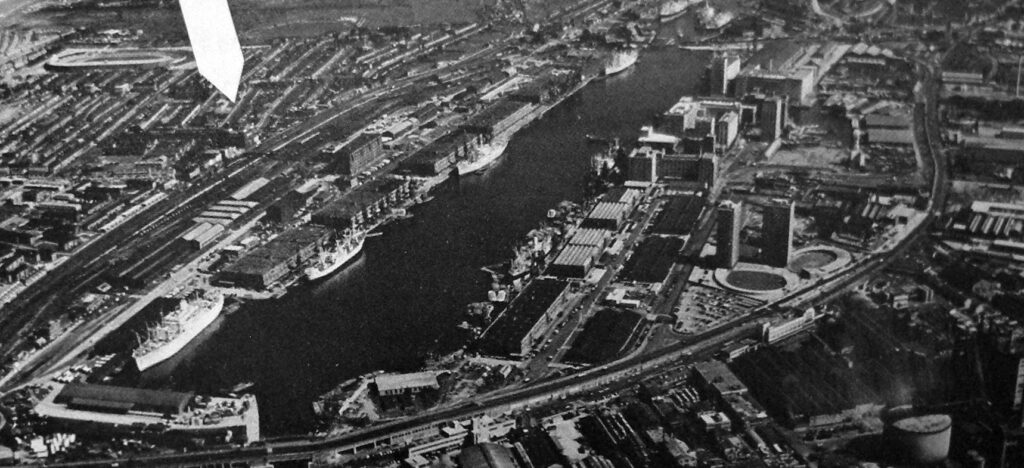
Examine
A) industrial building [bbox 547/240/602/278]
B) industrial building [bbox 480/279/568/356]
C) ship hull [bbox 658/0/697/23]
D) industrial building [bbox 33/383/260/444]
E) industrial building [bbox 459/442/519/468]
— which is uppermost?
ship hull [bbox 658/0/697/23]

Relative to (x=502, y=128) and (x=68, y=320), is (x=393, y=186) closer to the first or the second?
(x=502, y=128)

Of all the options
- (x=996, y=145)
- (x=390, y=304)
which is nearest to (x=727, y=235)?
(x=996, y=145)

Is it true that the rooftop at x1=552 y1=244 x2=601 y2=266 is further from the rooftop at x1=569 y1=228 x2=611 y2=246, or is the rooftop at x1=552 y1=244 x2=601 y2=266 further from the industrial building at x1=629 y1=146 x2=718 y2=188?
the industrial building at x1=629 y1=146 x2=718 y2=188

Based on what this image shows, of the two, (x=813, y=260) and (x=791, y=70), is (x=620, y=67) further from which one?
(x=813, y=260)

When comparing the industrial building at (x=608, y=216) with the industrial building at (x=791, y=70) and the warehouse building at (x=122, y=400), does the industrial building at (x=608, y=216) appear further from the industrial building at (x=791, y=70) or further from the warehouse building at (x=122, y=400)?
the warehouse building at (x=122, y=400)

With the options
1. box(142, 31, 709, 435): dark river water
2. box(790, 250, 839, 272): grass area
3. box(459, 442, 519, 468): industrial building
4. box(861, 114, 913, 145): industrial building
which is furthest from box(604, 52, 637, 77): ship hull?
Result: box(459, 442, 519, 468): industrial building

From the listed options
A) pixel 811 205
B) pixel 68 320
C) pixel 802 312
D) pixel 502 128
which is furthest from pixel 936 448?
pixel 502 128

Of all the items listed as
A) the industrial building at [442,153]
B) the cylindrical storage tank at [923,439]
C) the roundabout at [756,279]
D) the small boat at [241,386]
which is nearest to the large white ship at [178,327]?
the small boat at [241,386]
